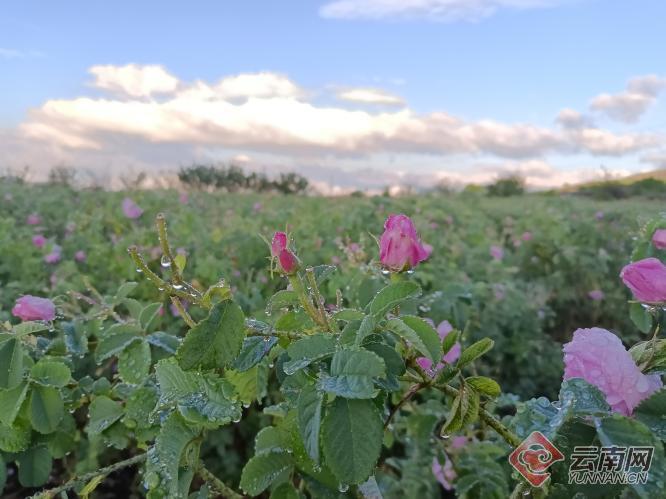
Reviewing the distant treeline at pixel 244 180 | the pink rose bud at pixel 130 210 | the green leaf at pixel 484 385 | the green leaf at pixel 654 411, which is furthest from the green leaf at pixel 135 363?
the distant treeline at pixel 244 180

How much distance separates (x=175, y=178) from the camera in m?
11.5

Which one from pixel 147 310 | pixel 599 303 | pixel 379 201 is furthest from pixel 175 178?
pixel 147 310

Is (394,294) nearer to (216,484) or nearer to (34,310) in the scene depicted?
(216,484)

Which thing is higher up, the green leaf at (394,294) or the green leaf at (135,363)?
the green leaf at (394,294)

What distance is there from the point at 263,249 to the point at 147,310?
223cm

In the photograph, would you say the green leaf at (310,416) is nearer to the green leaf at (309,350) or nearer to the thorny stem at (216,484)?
the green leaf at (309,350)

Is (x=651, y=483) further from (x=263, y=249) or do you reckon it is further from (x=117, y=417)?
(x=263, y=249)

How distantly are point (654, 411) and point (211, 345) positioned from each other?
460 mm

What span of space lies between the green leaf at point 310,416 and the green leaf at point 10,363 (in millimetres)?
569

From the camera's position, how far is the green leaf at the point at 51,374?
1.03m

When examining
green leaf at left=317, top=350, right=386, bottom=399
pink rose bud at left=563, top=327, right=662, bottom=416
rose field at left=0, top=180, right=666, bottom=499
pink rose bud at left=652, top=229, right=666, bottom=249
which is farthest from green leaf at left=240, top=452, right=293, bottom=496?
pink rose bud at left=652, top=229, right=666, bottom=249

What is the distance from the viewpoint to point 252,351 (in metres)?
0.69

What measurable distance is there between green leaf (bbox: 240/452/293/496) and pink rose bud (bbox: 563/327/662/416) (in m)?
0.35

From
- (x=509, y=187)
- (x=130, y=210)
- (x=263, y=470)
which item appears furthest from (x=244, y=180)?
(x=263, y=470)
